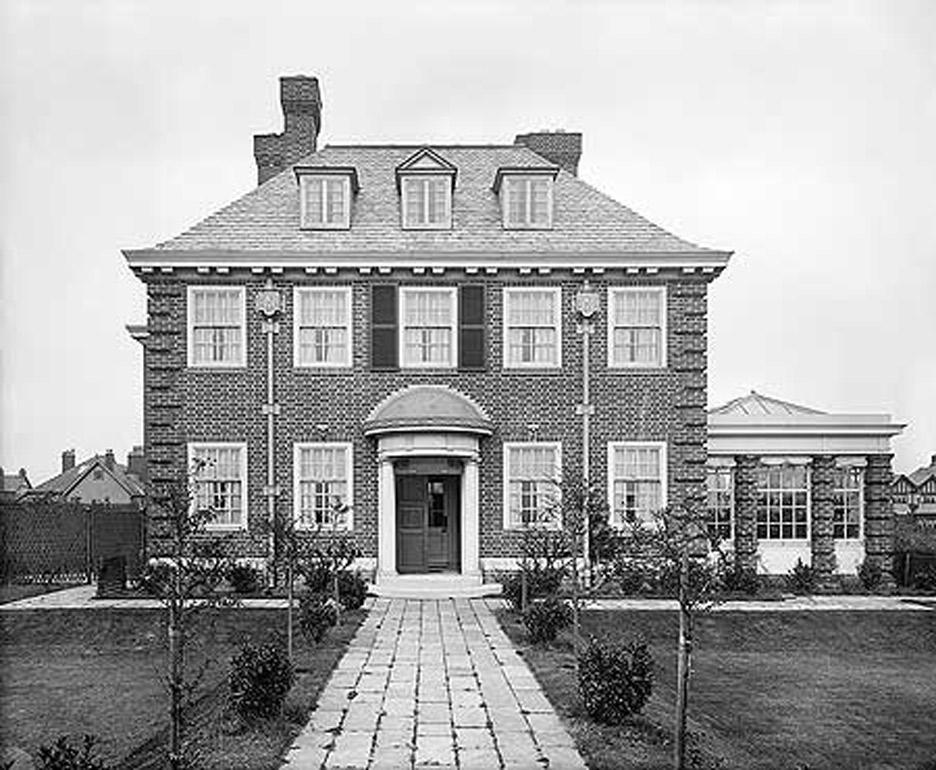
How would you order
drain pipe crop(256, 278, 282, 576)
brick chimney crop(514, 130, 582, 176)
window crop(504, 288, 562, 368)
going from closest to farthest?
drain pipe crop(256, 278, 282, 576) < window crop(504, 288, 562, 368) < brick chimney crop(514, 130, 582, 176)

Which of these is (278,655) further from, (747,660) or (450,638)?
(747,660)

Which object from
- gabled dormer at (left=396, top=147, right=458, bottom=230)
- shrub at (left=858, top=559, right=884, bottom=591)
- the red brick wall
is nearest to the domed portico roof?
the red brick wall

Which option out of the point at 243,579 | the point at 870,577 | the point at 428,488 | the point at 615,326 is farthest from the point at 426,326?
the point at 870,577

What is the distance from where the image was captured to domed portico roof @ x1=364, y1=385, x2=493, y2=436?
2303cm

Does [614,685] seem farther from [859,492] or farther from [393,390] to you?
[859,492]

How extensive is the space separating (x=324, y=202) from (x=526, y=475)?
7.60 metres

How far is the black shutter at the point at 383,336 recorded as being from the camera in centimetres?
2438

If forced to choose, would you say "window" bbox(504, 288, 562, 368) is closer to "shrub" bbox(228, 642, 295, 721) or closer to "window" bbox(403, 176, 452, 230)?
"window" bbox(403, 176, 452, 230)

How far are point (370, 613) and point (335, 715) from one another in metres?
8.78

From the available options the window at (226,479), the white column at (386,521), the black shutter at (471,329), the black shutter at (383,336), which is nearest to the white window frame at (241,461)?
the window at (226,479)

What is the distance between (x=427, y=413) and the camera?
23.3 meters

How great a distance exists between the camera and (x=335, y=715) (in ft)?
37.4

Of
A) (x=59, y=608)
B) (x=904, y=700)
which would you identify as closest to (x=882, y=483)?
(x=904, y=700)

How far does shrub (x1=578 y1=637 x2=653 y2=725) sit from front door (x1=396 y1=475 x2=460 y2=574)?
1367cm
